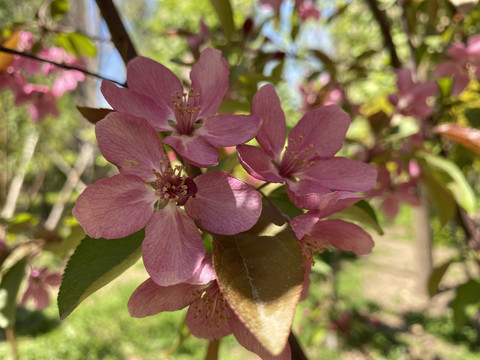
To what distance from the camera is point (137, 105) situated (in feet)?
1.49

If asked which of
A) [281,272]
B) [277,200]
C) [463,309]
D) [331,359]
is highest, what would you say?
[281,272]

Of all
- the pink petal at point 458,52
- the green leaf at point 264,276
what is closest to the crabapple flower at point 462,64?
the pink petal at point 458,52

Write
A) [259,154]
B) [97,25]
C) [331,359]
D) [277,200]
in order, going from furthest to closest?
1. [97,25]
2. [331,359]
3. [277,200]
4. [259,154]

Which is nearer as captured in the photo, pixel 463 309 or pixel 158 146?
pixel 158 146

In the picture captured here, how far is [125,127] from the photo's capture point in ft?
1.32

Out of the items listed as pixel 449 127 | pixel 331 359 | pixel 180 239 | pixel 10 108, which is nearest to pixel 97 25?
pixel 10 108

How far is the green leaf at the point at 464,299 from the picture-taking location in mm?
1274

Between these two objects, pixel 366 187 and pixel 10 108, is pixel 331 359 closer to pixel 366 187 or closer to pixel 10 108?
pixel 366 187

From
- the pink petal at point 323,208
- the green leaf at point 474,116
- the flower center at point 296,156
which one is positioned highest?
the pink petal at point 323,208

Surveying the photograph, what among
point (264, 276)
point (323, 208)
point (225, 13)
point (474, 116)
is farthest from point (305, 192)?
point (474, 116)

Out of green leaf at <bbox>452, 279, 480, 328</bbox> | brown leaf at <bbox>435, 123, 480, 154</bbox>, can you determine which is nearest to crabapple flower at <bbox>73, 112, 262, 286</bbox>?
brown leaf at <bbox>435, 123, 480, 154</bbox>

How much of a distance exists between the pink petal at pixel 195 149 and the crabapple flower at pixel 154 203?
0.01 meters

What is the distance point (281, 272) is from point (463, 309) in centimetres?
119

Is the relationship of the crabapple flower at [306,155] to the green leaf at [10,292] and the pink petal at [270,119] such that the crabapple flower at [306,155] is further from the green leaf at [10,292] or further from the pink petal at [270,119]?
the green leaf at [10,292]
